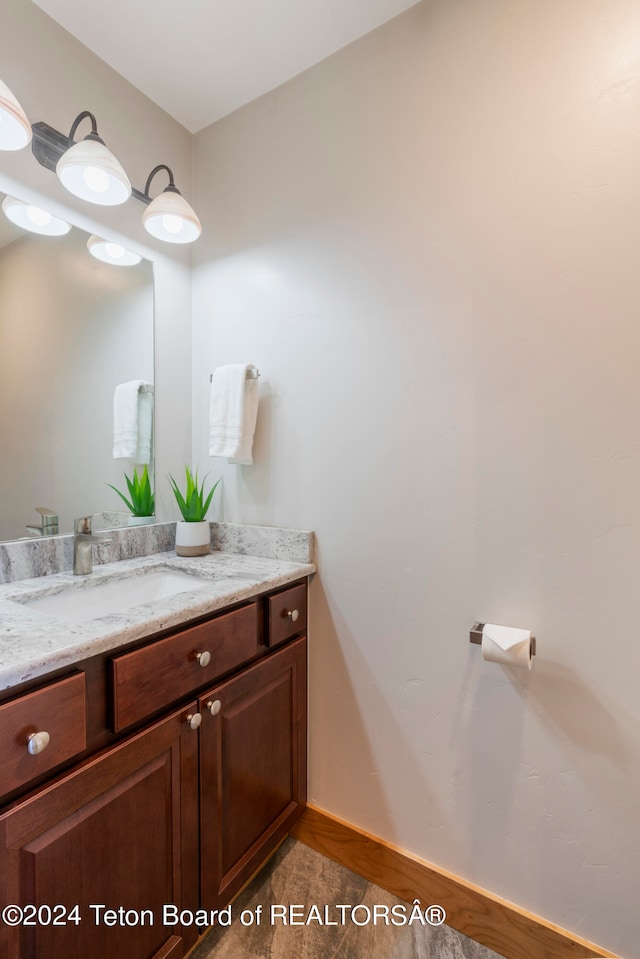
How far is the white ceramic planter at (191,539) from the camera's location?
1572 millimetres

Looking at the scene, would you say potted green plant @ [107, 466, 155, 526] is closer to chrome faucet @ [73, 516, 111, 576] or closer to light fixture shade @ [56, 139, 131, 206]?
chrome faucet @ [73, 516, 111, 576]

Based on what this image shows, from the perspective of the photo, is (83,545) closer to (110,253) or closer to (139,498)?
(139,498)

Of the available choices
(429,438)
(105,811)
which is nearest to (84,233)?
(429,438)

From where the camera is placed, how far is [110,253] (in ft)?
4.93

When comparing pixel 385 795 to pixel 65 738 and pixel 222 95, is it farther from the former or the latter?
pixel 222 95

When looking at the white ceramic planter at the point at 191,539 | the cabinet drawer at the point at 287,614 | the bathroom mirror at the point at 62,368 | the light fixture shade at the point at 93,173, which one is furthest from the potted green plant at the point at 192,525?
the light fixture shade at the point at 93,173

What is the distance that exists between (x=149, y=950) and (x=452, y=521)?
1186 millimetres

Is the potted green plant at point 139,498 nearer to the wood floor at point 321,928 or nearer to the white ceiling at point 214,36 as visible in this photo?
the wood floor at point 321,928

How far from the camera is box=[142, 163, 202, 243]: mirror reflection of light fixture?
1.39 m

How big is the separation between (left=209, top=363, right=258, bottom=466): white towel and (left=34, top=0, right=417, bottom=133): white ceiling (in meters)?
0.98

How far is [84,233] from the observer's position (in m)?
1.42

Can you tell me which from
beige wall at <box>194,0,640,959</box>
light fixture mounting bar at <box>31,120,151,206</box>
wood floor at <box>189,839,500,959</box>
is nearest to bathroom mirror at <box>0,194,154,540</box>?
light fixture mounting bar at <box>31,120,151,206</box>

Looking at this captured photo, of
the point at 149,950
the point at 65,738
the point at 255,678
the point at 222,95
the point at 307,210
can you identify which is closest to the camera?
the point at 65,738

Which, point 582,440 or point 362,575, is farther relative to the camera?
point 362,575
